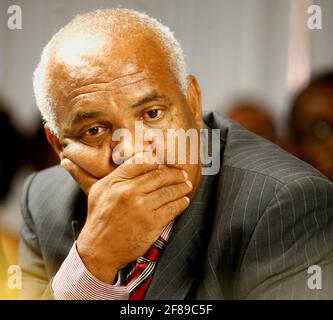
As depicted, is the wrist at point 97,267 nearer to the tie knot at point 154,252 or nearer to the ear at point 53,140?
the tie knot at point 154,252

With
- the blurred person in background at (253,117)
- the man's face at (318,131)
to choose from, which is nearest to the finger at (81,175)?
the blurred person in background at (253,117)

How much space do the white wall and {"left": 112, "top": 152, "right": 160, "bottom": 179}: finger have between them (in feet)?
0.95

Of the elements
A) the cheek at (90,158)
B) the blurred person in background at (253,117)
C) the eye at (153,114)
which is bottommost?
the cheek at (90,158)

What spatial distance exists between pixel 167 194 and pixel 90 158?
8.2 inches

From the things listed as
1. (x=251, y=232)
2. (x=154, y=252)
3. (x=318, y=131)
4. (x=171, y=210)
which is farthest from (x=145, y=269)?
(x=318, y=131)

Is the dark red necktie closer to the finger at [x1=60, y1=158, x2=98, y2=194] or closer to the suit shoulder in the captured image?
the finger at [x1=60, y1=158, x2=98, y2=194]

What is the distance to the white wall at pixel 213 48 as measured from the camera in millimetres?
1554

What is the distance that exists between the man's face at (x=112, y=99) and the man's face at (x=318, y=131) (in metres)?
0.28

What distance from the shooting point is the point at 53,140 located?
1.55 m

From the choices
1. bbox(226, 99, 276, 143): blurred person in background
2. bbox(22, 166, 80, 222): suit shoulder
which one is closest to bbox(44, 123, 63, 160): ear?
bbox(22, 166, 80, 222): suit shoulder

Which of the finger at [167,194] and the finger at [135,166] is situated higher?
the finger at [135,166]

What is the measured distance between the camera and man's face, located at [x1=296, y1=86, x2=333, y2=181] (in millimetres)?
1504

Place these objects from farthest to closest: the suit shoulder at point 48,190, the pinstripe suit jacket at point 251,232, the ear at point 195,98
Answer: the suit shoulder at point 48,190
the ear at point 195,98
the pinstripe suit jacket at point 251,232
